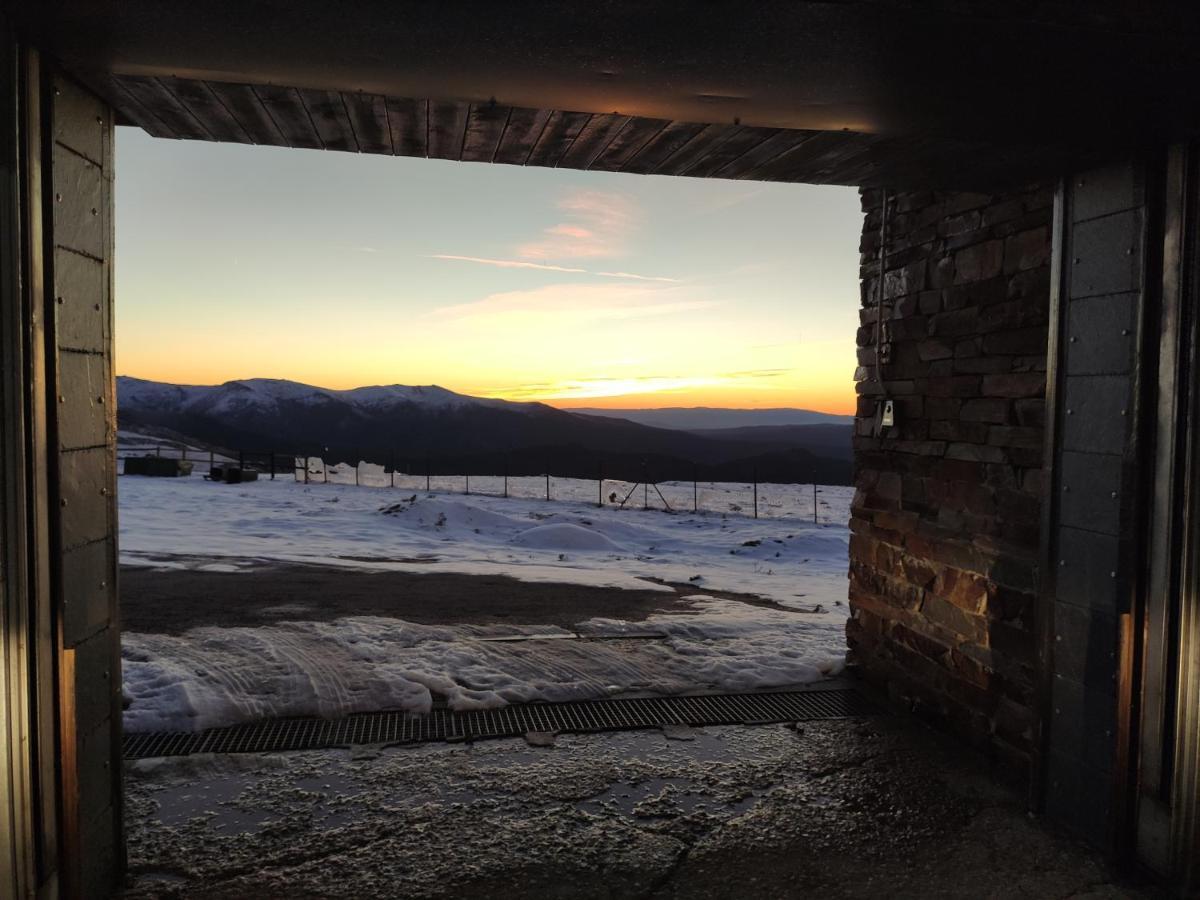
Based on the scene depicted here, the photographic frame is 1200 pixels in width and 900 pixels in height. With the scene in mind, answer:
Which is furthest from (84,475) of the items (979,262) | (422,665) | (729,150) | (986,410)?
(979,262)

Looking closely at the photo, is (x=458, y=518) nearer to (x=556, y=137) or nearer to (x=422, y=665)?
(x=422, y=665)

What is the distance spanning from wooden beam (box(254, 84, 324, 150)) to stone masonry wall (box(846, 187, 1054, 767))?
11.4ft

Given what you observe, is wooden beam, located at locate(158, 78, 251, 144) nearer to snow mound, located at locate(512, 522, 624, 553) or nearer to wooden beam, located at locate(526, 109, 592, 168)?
wooden beam, located at locate(526, 109, 592, 168)

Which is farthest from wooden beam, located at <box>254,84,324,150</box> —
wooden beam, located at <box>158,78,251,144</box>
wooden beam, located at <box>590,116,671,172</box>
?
wooden beam, located at <box>590,116,671,172</box>

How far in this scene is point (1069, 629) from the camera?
3443 millimetres

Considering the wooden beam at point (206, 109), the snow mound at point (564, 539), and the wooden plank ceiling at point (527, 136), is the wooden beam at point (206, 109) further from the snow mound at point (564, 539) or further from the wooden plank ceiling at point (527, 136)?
the snow mound at point (564, 539)

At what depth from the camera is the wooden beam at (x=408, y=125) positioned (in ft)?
9.52

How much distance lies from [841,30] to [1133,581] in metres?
2.47

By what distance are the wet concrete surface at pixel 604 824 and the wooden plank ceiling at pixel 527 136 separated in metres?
3.01

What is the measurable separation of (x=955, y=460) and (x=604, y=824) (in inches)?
110

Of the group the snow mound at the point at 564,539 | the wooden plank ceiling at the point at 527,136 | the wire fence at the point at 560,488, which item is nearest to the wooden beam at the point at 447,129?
the wooden plank ceiling at the point at 527,136

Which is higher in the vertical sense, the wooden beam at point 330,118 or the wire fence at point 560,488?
the wooden beam at point 330,118

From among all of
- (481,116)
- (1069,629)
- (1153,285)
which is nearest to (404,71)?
(481,116)

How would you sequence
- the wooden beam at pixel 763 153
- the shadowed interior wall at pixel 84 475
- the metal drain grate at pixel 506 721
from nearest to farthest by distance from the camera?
1. the shadowed interior wall at pixel 84 475
2. the wooden beam at pixel 763 153
3. the metal drain grate at pixel 506 721
